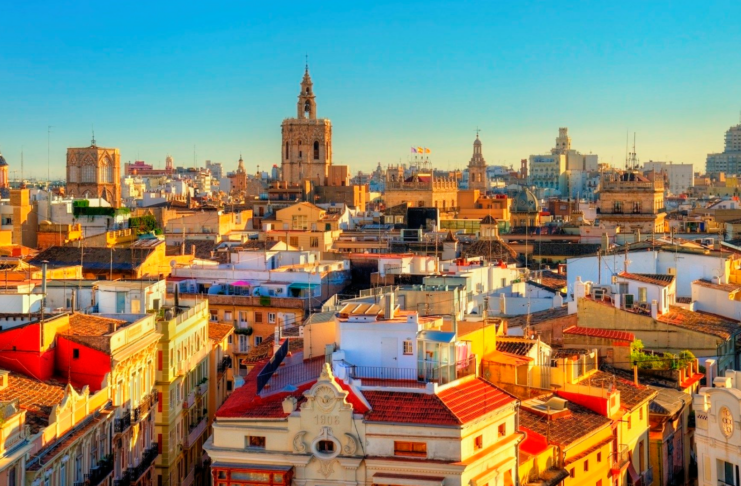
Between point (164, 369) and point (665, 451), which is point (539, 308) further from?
point (164, 369)

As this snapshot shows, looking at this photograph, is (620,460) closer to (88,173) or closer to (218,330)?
(218,330)

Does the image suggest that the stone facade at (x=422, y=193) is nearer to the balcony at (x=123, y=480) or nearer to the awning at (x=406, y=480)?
the balcony at (x=123, y=480)

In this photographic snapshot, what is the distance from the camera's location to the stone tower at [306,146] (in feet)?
339

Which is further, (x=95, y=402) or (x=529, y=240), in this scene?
(x=529, y=240)

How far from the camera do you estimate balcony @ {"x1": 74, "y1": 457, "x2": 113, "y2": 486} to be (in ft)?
66.7

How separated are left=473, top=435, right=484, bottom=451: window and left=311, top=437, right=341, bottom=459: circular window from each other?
1.97 metres

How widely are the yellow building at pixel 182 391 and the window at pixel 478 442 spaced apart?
32.8ft

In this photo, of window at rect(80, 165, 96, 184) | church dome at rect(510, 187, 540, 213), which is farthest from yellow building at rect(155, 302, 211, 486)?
window at rect(80, 165, 96, 184)

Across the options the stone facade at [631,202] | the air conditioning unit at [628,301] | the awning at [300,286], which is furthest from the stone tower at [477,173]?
the air conditioning unit at [628,301]

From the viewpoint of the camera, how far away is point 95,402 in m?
21.3

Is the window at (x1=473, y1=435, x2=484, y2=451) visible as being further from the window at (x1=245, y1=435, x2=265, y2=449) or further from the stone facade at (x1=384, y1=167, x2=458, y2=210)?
the stone facade at (x1=384, y1=167, x2=458, y2=210)

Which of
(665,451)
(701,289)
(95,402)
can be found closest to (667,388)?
(665,451)

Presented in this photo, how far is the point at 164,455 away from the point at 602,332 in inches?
405

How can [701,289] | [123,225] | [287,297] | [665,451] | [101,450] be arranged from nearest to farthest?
1. [101,450]
2. [665,451]
3. [701,289]
4. [287,297]
5. [123,225]
